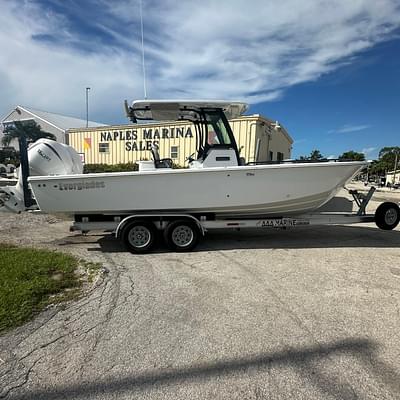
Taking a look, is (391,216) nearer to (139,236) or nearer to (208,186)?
(208,186)

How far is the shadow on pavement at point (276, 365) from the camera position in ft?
6.67

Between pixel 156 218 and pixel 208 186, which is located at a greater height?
pixel 208 186

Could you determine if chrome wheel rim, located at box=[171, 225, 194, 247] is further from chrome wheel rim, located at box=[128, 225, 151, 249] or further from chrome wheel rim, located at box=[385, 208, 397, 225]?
chrome wheel rim, located at box=[385, 208, 397, 225]

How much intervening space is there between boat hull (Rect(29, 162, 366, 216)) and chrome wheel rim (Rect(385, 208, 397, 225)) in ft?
4.40

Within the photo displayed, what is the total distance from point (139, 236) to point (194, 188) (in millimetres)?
1326

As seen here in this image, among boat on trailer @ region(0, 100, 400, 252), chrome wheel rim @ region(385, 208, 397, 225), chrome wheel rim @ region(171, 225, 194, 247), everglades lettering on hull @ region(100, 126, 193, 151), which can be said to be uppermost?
everglades lettering on hull @ region(100, 126, 193, 151)

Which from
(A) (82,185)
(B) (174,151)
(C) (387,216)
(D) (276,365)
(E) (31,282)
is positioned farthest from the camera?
(B) (174,151)

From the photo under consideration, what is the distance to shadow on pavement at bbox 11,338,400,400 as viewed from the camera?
203 centimetres

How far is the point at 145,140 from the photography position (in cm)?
1680

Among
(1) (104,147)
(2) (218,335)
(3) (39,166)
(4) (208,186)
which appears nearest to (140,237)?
(4) (208,186)

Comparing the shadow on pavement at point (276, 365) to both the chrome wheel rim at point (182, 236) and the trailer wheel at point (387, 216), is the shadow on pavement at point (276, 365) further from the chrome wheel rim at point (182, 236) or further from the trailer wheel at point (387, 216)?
the trailer wheel at point (387, 216)

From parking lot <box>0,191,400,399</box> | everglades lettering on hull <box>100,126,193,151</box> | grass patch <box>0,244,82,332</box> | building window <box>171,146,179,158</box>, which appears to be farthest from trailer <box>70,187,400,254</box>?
building window <box>171,146,179,158</box>

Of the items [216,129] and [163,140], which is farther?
[163,140]

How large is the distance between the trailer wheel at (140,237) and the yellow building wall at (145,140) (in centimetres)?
931
